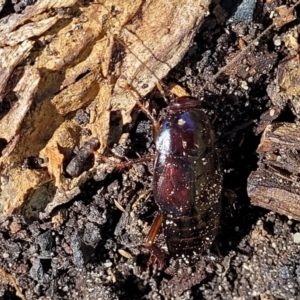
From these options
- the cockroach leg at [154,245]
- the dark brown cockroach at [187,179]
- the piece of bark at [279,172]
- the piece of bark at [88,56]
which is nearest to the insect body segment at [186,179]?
the dark brown cockroach at [187,179]

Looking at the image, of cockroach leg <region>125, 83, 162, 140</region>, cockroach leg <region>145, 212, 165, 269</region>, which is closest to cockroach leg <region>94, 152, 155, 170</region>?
cockroach leg <region>125, 83, 162, 140</region>

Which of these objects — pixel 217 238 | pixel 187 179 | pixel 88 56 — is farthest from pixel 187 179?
pixel 88 56

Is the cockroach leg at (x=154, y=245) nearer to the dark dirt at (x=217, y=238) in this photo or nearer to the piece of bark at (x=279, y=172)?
the dark dirt at (x=217, y=238)

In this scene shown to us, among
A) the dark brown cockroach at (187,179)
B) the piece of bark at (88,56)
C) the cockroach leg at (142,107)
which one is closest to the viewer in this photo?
the piece of bark at (88,56)

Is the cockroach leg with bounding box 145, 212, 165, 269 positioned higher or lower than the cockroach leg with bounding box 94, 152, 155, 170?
lower

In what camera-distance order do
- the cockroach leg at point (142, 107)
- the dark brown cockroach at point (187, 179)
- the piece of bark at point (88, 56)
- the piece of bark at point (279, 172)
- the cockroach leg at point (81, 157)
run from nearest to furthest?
the piece of bark at point (88, 56) < the cockroach leg at point (142, 107) < the cockroach leg at point (81, 157) < the piece of bark at point (279, 172) < the dark brown cockroach at point (187, 179)

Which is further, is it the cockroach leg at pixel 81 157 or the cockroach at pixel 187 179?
the cockroach at pixel 187 179

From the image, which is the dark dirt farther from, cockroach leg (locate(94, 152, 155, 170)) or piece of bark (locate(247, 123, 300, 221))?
piece of bark (locate(247, 123, 300, 221))

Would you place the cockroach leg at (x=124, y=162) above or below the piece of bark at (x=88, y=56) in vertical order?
below

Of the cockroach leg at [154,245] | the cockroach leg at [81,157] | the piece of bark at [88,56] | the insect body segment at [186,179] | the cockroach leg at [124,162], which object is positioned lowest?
the cockroach leg at [154,245]
